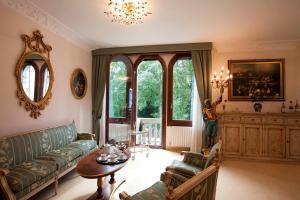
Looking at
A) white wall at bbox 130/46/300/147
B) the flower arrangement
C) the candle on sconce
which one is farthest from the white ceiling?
the flower arrangement

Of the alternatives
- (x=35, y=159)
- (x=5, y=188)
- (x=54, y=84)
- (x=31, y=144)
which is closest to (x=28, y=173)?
(x=5, y=188)

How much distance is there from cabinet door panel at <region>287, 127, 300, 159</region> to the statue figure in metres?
1.49

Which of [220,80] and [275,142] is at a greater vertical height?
[220,80]

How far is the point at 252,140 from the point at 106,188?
129 inches

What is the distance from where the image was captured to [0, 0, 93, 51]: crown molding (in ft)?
9.84

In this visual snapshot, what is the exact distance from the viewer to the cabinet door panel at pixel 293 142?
424cm

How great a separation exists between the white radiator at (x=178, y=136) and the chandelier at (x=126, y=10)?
9.23 ft

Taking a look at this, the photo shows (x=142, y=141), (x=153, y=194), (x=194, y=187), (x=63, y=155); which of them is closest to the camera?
(x=194, y=187)

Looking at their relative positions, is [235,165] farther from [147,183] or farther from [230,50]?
[230,50]

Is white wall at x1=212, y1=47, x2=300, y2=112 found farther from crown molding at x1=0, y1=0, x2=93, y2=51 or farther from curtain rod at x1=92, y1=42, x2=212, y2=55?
crown molding at x1=0, y1=0, x2=93, y2=51

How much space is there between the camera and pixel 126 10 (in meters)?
2.79

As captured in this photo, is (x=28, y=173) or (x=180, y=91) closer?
(x=28, y=173)

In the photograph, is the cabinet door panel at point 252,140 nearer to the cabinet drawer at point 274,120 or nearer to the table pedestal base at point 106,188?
the cabinet drawer at point 274,120

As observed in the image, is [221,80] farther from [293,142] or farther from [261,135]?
[293,142]
